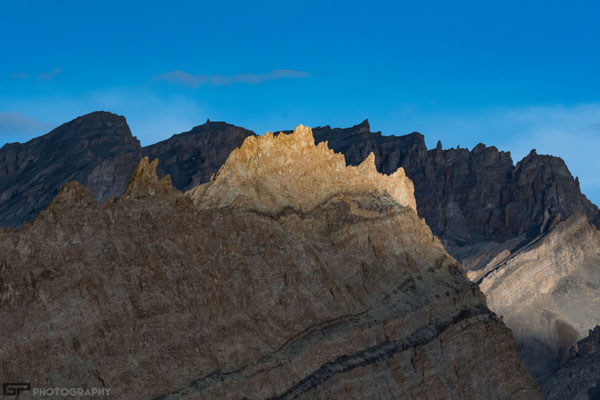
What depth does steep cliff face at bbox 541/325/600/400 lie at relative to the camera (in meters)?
164

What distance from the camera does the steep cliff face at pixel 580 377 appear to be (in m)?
164

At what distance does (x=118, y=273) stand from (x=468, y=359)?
4155 cm

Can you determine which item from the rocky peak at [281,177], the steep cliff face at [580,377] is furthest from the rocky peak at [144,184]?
the steep cliff face at [580,377]

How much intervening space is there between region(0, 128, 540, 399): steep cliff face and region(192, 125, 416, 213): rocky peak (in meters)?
0.22

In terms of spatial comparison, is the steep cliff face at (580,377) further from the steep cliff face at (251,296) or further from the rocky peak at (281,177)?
the rocky peak at (281,177)

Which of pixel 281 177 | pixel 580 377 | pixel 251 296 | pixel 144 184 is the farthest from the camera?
pixel 580 377

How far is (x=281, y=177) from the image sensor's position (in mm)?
91438

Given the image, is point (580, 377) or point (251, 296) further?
point (580, 377)

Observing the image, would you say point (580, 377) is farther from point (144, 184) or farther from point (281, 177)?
point (144, 184)

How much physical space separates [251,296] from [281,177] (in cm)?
2035

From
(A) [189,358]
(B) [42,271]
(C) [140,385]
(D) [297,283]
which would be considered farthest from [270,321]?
(B) [42,271]

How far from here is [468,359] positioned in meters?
91.1

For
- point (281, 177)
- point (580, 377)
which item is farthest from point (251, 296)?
point (580, 377)

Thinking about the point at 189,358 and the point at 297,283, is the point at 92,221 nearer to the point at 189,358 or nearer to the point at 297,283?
the point at 189,358
